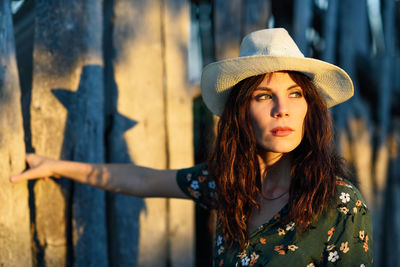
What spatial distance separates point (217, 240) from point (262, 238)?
0.91ft

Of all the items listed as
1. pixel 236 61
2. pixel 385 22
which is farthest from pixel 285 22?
pixel 236 61

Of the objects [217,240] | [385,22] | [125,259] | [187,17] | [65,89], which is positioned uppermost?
[385,22]

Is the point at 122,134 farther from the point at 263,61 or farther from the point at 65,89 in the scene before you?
the point at 263,61

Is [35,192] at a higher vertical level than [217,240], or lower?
higher

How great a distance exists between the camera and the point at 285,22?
3.30 meters

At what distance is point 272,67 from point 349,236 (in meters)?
0.71

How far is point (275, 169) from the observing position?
1820mm

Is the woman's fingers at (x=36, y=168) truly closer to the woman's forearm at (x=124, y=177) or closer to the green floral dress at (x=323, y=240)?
the woman's forearm at (x=124, y=177)

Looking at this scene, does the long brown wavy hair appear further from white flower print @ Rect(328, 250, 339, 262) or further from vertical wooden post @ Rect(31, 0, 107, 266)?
vertical wooden post @ Rect(31, 0, 107, 266)

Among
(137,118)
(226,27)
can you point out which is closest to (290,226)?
(137,118)

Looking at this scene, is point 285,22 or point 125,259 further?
point 285,22

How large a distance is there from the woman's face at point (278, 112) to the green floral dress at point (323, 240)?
0.28m

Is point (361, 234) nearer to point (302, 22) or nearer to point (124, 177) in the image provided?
point (124, 177)

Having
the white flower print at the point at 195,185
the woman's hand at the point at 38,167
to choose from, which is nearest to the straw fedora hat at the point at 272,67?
the white flower print at the point at 195,185
